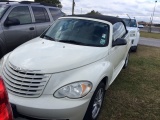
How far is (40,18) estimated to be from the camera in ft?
23.7

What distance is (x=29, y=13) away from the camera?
677 centimetres

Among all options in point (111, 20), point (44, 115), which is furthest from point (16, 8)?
point (44, 115)

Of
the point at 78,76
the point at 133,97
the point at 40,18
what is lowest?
the point at 133,97

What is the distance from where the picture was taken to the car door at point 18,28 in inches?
237

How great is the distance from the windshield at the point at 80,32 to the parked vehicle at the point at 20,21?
160cm

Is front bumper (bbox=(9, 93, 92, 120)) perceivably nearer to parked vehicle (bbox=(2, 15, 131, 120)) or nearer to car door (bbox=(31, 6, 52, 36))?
parked vehicle (bbox=(2, 15, 131, 120))

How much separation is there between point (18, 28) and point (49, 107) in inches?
154

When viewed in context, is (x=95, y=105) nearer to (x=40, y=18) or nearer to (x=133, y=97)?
(x=133, y=97)

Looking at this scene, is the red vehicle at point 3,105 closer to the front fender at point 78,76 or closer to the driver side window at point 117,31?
the front fender at point 78,76

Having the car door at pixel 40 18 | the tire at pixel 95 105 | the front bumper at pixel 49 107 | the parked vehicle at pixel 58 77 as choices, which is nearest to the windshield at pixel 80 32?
the parked vehicle at pixel 58 77

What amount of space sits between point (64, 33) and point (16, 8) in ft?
8.22

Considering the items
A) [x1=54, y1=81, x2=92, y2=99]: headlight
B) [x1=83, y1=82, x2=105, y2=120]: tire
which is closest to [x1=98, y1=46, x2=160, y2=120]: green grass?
[x1=83, y1=82, x2=105, y2=120]: tire

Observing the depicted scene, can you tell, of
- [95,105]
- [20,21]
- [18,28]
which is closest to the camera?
[95,105]

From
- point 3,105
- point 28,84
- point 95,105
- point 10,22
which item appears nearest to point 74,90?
point 28,84
